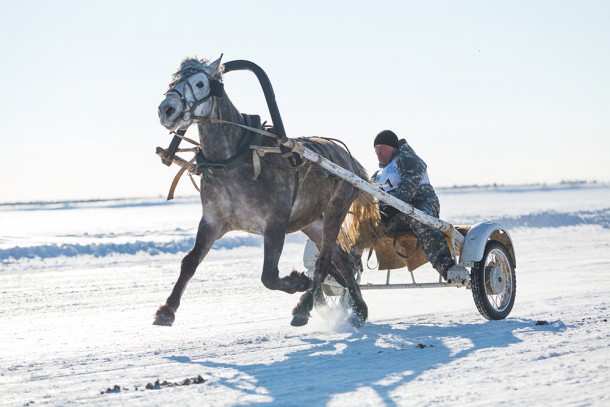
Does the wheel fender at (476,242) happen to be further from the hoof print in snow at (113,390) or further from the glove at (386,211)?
the hoof print in snow at (113,390)

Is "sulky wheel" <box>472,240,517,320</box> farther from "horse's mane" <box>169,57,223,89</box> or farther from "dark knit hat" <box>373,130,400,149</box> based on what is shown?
"horse's mane" <box>169,57,223,89</box>

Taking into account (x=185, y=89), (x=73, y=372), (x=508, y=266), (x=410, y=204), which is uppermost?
(x=185, y=89)

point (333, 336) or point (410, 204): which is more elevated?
point (410, 204)

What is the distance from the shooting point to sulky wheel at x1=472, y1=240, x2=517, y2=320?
8.69m

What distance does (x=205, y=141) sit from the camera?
7.80 meters

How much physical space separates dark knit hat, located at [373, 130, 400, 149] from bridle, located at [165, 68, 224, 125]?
8.25 feet

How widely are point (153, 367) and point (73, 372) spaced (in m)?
0.55

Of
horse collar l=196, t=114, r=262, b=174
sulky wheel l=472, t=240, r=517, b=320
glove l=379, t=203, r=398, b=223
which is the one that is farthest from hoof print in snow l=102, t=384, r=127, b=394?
glove l=379, t=203, r=398, b=223

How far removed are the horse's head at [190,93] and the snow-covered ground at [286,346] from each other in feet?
6.12

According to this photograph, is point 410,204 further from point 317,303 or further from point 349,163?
point 317,303

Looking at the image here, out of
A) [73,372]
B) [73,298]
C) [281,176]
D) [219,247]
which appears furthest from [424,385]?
[219,247]

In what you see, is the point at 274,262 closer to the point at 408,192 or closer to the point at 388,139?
the point at 408,192

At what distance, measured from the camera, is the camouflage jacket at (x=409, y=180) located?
9180 millimetres

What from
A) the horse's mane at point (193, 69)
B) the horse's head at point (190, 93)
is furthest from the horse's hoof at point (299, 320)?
the horse's mane at point (193, 69)
